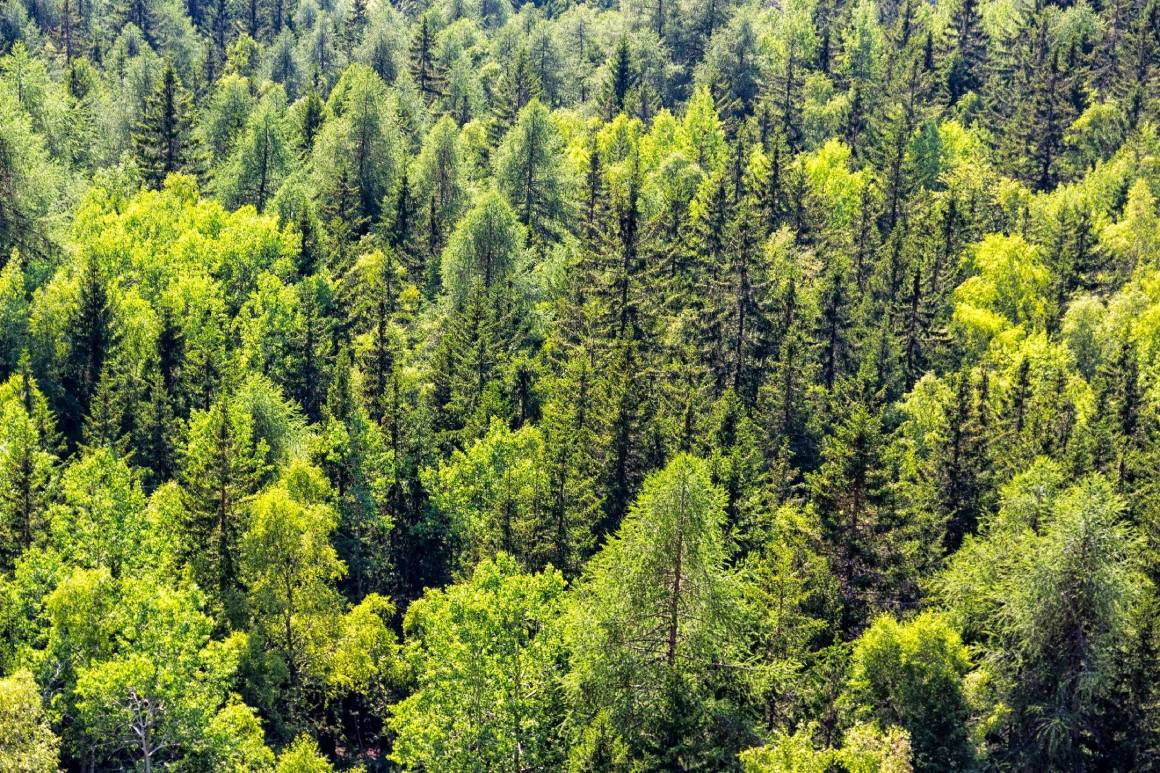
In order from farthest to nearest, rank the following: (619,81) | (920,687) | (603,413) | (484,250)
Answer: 1. (619,81)
2. (484,250)
3. (603,413)
4. (920,687)

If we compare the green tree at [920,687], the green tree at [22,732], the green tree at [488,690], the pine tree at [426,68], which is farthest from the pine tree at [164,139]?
the green tree at [920,687]

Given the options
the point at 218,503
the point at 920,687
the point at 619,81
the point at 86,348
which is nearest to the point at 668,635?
the point at 920,687

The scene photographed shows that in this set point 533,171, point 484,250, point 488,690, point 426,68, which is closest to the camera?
point 488,690

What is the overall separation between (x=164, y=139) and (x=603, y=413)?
216ft

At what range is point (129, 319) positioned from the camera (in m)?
92.1

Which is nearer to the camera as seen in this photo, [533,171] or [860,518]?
[860,518]

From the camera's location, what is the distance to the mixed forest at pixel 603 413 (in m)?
55.3

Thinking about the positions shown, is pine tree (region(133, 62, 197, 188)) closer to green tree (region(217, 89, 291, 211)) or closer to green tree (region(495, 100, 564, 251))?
green tree (region(217, 89, 291, 211))

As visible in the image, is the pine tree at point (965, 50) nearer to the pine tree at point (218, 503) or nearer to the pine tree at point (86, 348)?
the pine tree at point (86, 348)

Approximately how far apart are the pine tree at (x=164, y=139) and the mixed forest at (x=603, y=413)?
42 centimetres

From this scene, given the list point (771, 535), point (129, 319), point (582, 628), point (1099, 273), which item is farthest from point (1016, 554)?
point (129, 319)

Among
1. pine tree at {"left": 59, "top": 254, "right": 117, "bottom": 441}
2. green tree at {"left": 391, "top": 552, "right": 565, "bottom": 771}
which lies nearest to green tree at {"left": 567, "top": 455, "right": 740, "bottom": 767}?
green tree at {"left": 391, "top": 552, "right": 565, "bottom": 771}

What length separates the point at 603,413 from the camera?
80.8 meters

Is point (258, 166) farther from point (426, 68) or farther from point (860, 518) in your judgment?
point (860, 518)
